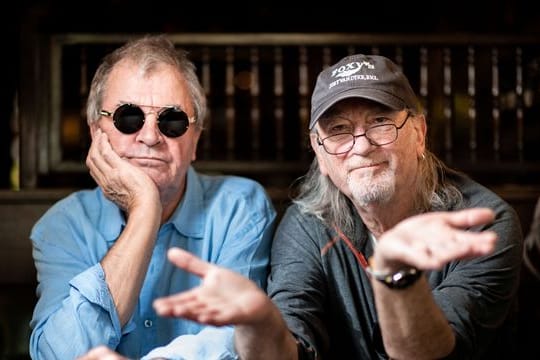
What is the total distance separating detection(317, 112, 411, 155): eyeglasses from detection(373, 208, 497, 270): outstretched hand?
1.86 ft

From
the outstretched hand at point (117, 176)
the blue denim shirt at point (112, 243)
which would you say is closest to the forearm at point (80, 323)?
the blue denim shirt at point (112, 243)

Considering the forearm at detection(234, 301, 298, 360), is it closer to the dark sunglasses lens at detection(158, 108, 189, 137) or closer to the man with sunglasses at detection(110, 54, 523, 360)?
the man with sunglasses at detection(110, 54, 523, 360)

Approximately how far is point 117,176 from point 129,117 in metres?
0.17

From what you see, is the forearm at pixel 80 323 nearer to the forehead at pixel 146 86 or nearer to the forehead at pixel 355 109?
the forehead at pixel 146 86

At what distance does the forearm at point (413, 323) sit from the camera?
1.65 metres

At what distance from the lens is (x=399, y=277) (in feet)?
5.29

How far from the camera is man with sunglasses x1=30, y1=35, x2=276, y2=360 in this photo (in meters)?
2.13

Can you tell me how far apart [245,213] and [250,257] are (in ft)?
0.50

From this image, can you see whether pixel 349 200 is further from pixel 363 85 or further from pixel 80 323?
pixel 80 323

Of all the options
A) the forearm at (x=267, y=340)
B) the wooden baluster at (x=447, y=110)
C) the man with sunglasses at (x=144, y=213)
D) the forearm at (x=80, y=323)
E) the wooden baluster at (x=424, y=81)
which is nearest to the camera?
the forearm at (x=267, y=340)

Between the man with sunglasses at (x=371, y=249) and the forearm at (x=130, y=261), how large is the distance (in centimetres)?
36

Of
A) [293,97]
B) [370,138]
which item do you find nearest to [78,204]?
[370,138]

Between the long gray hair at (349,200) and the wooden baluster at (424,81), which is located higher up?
the wooden baluster at (424,81)

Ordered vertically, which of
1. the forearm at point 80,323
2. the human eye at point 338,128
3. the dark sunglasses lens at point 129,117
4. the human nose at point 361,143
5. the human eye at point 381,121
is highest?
the dark sunglasses lens at point 129,117
